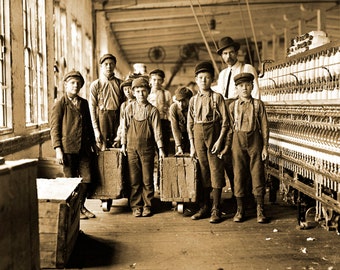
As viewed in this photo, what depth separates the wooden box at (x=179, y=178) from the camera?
223 inches

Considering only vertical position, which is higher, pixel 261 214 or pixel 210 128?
pixel 210 128

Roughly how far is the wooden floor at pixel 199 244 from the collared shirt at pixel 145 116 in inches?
39.6

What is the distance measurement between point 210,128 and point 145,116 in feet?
2.65

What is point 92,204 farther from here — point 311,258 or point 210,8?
point 210,8

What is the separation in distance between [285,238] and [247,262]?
89cm

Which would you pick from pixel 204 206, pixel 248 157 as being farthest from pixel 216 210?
pixel 248 157

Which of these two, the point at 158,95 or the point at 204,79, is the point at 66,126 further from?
the point at 158,95

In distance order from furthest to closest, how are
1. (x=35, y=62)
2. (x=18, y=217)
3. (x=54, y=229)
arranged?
1. (x=35, y=62)
2. (x=54, y=229)
3. (x=18, y=217)

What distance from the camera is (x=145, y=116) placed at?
5754 mm

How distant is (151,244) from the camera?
463 cm

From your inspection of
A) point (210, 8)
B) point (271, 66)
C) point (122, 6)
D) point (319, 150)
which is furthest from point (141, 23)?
point (319, 150)

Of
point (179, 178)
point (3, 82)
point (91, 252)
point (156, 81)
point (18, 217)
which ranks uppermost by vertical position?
point (156, 81)

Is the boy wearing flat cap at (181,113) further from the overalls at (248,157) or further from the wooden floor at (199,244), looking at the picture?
the wooden floor at (199,244)

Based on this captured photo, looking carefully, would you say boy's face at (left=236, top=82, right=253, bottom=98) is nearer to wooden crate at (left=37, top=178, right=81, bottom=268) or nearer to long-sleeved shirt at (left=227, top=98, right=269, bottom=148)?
long-sleeved shirt at (left=227, top=98, right=269, bottom=148)
